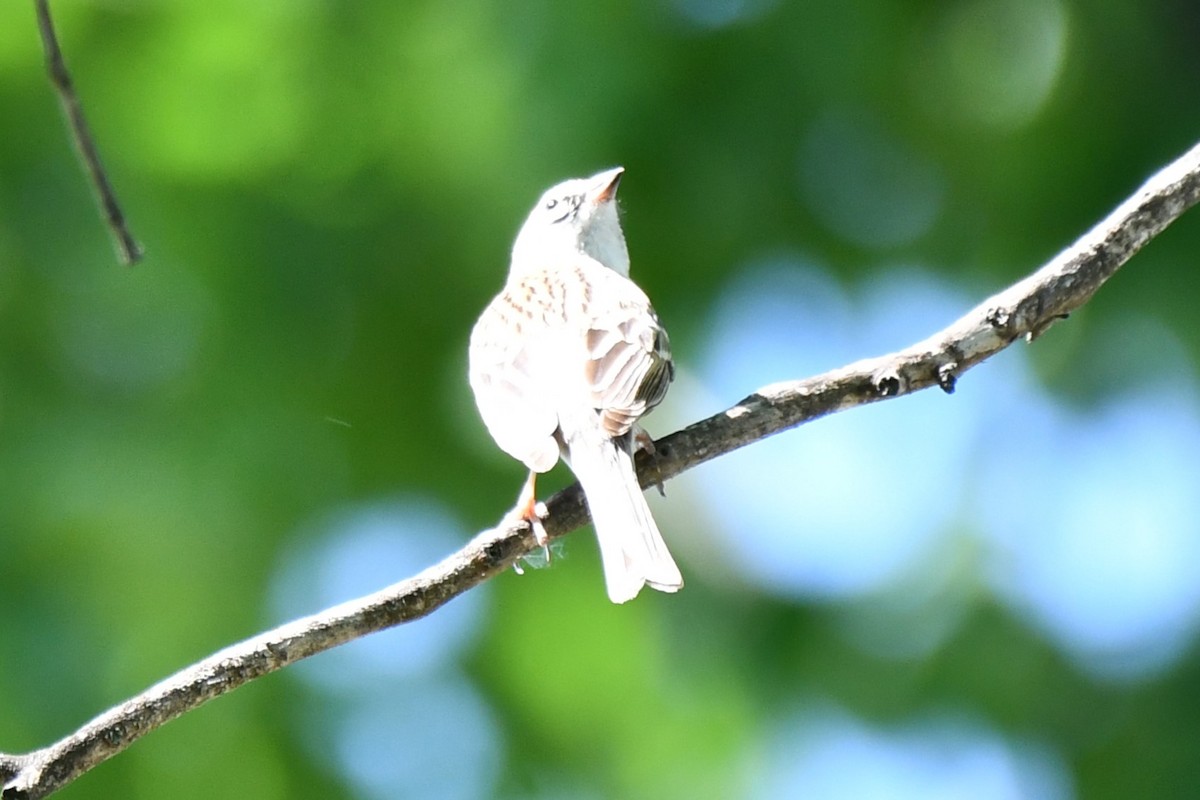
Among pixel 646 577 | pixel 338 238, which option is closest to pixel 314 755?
pixel 338 238

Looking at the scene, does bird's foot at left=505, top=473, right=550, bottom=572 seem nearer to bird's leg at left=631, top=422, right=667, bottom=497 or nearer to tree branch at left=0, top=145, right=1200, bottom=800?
tree branch at left=0, top=145, right=1200, bottom=800

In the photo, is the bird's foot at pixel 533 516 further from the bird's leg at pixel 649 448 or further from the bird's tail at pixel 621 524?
the bird's leg at pixel 649 448

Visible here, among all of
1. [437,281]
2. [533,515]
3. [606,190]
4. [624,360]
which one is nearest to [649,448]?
[533,515]

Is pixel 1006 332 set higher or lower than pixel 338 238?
lower

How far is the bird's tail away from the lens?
3205 millimetres

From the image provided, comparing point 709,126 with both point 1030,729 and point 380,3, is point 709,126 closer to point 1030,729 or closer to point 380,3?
point 380,3

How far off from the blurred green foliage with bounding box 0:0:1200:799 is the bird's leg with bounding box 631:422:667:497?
9.86ft

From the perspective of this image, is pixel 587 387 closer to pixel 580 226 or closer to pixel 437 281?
pixel 580 226

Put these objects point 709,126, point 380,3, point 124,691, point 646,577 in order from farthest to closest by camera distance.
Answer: point 380,3, point 709,126, point 124,691, point 646,577

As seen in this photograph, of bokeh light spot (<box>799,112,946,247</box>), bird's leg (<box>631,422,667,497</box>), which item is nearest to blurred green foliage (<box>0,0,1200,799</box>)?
bokeh light spot (<box>799,112,946,247</box>)

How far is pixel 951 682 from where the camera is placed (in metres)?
6.35

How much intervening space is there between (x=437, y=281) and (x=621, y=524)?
381 centimetres

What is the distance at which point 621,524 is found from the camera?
3289mm

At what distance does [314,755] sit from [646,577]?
3609 mm
